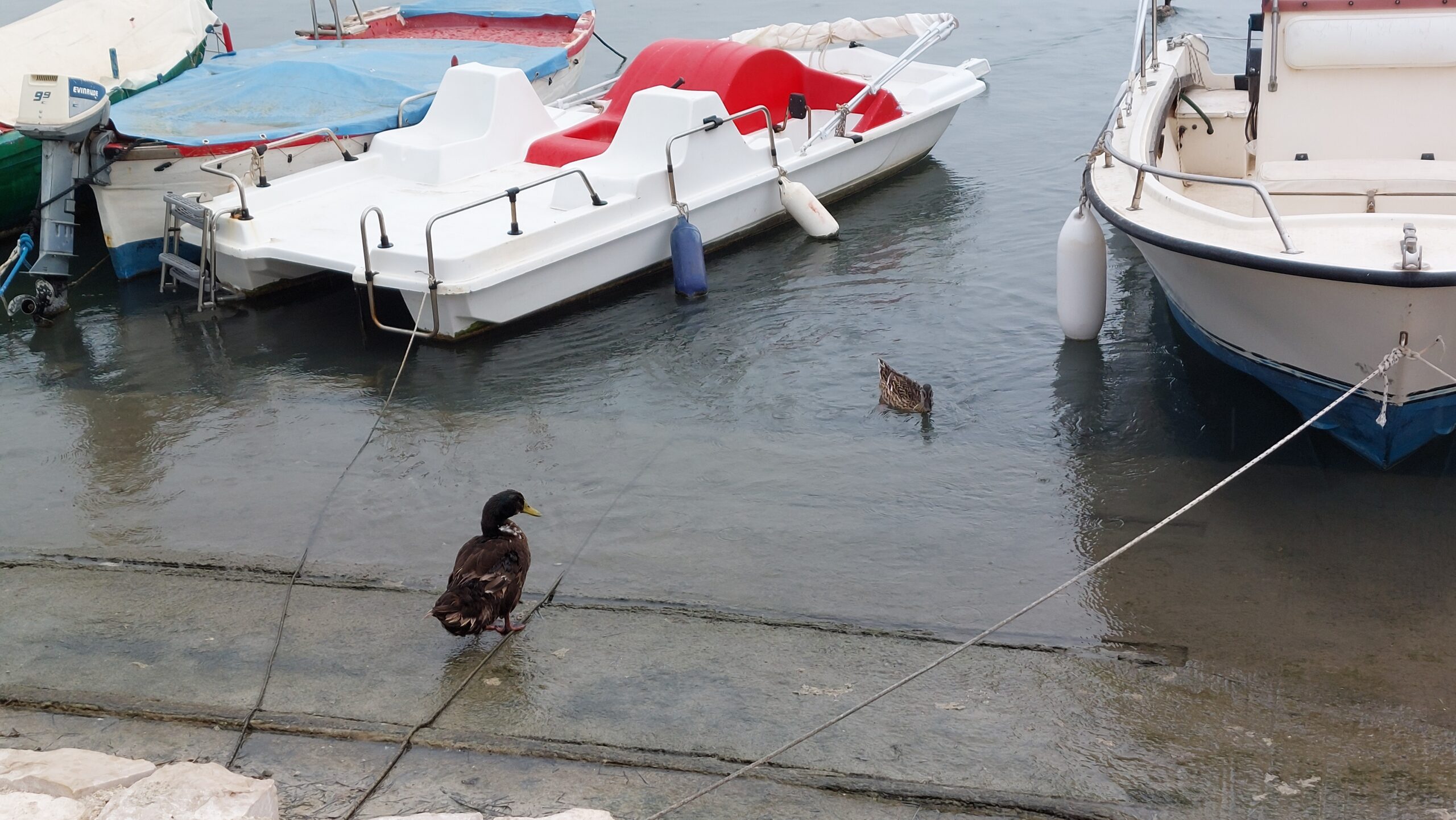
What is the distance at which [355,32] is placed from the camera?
16156mm

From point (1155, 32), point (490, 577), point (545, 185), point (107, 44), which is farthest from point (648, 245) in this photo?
point (107, 44)

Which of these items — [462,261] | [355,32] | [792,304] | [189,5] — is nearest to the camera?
[462,261]

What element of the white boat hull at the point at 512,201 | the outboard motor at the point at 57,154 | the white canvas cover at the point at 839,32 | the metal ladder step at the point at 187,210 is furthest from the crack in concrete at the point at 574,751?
the white canvas cover at the point at 839,32

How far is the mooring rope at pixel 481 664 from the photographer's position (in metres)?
4.32

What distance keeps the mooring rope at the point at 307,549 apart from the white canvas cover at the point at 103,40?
6.40 metres

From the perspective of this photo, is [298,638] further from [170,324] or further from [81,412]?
[170,324]

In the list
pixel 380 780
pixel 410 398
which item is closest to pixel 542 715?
pixel 380 780

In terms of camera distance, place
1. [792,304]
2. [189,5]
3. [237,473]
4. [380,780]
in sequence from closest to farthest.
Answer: [380,780]
[237,473]
[792,304]
[189,5]

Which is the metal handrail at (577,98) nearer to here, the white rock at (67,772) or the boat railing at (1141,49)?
the boat railing at (1141,49)

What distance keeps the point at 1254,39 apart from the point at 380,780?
1615 centimetres

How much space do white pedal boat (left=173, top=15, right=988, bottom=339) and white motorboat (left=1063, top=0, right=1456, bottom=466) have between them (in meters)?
3.39

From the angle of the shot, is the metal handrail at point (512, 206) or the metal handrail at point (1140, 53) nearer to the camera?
the metal handrail at point (512, 206)

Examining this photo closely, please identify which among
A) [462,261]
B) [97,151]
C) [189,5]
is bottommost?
[462,261]

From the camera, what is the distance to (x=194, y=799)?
3.91m
